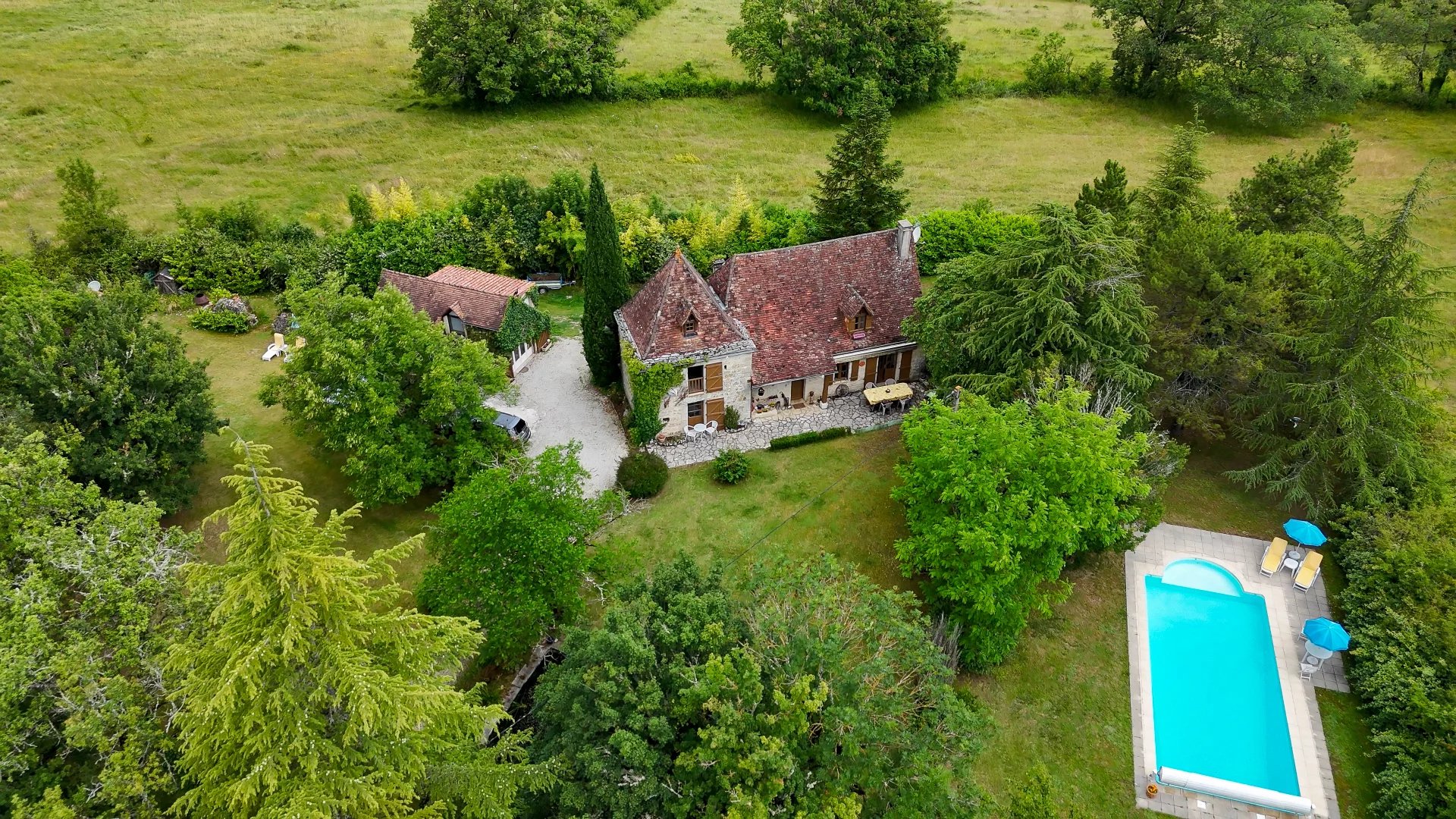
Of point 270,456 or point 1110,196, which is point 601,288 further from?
point 1110,196

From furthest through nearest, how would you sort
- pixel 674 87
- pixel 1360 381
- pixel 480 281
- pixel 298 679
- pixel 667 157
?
pixel 674 87 → pixel 667 157 → pixel 480 281 → pixel 1360 381 → pixel 298 679

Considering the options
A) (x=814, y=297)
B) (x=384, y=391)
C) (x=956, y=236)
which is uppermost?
(x=814, y=297)

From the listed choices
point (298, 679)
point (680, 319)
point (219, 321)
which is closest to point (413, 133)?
point (219, 321)

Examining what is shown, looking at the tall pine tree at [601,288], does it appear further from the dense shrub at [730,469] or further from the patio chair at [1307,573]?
the patio chair at [1307,573]

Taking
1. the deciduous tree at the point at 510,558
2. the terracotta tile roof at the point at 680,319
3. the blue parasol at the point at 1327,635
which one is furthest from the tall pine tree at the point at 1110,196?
the deciduous tree at the point at 510,558

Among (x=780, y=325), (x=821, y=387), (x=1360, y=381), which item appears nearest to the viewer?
(x=1360, y=381)

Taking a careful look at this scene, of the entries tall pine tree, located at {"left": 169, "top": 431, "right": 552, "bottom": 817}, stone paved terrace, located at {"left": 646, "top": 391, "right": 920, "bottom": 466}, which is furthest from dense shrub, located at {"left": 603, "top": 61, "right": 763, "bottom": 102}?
tall pine tree, located at {"left": 169, "top": 431, "right": 552, "bottom": 817}
